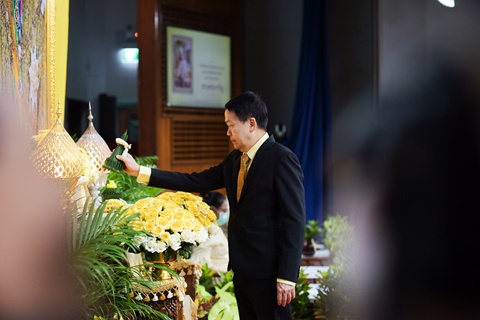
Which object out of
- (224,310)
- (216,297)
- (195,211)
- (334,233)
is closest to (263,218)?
(195,211)

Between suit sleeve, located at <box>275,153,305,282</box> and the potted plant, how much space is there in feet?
10.8

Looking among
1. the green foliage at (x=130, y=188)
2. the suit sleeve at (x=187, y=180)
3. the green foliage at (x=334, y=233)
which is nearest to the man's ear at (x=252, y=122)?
the suit sleeve at (x=187, y=180)

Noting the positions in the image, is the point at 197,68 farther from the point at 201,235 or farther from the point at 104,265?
the point at 104,265

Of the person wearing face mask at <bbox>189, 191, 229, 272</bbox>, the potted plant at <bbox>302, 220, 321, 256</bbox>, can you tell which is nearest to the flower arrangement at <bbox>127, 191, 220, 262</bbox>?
the person wearing face mask at <bbox>189, 191, 229, 272</bbox>

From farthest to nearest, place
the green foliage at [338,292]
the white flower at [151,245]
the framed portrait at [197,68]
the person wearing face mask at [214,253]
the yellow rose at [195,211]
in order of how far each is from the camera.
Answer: the framed portrait at [197,68]
the person wearing face mask at [214,253]
the green foliage at [338,292]
the yellow rose at [195,211]
the white flower at [151,245]

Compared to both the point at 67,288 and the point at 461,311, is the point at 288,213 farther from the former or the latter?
the point at 461,311

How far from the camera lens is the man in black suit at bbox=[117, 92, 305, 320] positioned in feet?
8.39

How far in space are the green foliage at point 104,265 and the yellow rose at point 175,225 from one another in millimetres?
164

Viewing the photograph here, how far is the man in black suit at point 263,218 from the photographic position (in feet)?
8.39

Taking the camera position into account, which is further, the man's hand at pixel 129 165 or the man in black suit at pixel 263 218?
the man's hand at pixel 129 165

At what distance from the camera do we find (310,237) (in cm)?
634

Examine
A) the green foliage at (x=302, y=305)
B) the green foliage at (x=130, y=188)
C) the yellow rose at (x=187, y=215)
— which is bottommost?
the green foliage at (x=302, y=305)

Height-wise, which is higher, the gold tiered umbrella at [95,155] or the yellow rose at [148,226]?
the gold tiered umbrella at [95,155]

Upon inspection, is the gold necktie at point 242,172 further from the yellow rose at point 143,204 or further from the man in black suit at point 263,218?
the yellow rose at point 143,204
